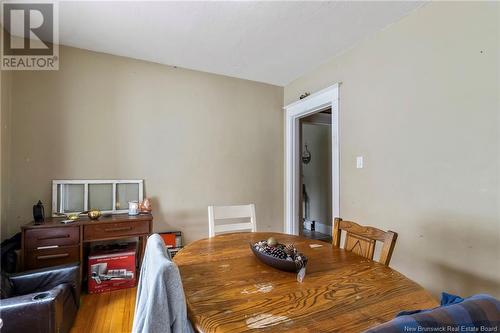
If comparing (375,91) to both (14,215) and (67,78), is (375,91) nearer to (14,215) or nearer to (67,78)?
(67,78)

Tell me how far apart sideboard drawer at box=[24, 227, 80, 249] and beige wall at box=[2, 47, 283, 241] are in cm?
43

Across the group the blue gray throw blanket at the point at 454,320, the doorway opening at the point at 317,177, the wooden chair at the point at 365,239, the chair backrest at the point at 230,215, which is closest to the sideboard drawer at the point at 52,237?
the chair backrest at the point at 230,215

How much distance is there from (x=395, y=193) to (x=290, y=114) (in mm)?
1744

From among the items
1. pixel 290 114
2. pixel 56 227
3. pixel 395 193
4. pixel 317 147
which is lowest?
pixel 56 227

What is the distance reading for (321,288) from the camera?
3.02 ft

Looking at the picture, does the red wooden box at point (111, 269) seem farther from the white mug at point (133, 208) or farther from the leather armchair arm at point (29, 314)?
the leather armchair arm at point (29, 314)

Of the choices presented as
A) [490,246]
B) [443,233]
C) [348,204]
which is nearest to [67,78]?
[348,204]

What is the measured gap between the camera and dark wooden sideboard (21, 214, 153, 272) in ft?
6.43

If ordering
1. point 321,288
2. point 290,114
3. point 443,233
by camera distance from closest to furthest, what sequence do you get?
point 321,288 < point 443,233 < point 290,114

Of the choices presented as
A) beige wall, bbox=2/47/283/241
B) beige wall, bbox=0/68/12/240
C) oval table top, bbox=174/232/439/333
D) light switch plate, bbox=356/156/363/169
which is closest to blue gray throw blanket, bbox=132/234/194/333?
oval table top, bbox=174/232/439/333

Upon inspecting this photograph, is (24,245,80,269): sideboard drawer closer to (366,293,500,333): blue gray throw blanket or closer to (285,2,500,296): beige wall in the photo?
(366,293,500,333): blue gray throw blanket

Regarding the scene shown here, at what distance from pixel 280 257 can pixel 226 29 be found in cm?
193

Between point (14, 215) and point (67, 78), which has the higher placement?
point (67, 78)

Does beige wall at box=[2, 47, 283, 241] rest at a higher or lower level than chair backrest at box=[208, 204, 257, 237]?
higher
